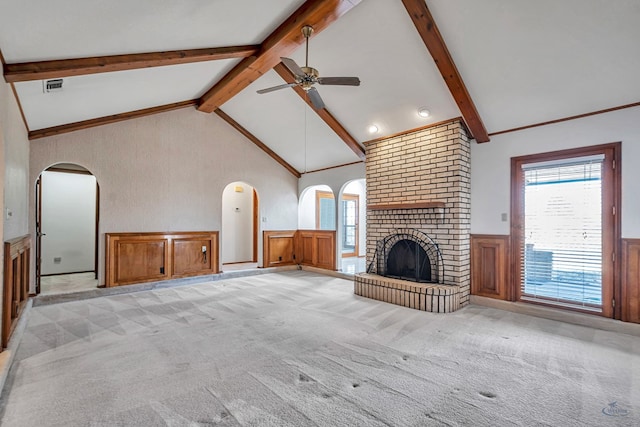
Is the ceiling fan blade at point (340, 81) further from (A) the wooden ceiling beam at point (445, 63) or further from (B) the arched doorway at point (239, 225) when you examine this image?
(B) the arched doorway at point (239, 225)

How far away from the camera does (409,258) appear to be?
17.0 ft

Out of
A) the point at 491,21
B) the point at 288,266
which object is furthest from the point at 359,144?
the point at 288,266

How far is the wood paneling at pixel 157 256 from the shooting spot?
5414 millimetres

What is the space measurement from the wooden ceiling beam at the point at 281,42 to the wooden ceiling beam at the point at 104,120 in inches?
34.3

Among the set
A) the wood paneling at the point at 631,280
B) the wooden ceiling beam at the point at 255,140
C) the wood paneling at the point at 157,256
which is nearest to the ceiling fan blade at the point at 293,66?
the wooden ceiling beam at the point at 255,140

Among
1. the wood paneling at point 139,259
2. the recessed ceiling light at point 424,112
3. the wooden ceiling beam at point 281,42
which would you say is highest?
the wooden ceiling beam at point 281,42

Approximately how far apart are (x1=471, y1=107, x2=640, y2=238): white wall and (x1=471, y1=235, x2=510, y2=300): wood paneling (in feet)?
0.48

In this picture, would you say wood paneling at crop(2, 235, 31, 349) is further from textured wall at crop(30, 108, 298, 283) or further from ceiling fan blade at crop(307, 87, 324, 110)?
ceiling fan blade at crop(307, 87, 324, 110)

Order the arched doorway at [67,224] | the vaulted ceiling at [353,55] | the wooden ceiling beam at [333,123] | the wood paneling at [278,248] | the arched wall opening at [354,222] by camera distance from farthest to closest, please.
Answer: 1. the arched wall opening at [354,222]
2. the wood paneling at [278,248]
3. the arched doorway at [67,224]
4. the wooden ceiling beam at [333,123]
5. the vaulted ceiling at [353,55]

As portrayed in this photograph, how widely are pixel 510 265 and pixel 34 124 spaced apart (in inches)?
280

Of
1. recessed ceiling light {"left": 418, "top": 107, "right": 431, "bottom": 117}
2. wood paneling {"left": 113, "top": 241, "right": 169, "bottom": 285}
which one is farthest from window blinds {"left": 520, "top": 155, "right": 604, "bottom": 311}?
wood paneling {"left": 113, "top": 241, "right": 169, "bottom": 285}

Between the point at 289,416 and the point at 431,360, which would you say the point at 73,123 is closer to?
the point at 289,416

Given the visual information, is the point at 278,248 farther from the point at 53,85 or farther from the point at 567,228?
the point at 567,228

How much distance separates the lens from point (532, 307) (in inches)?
163
